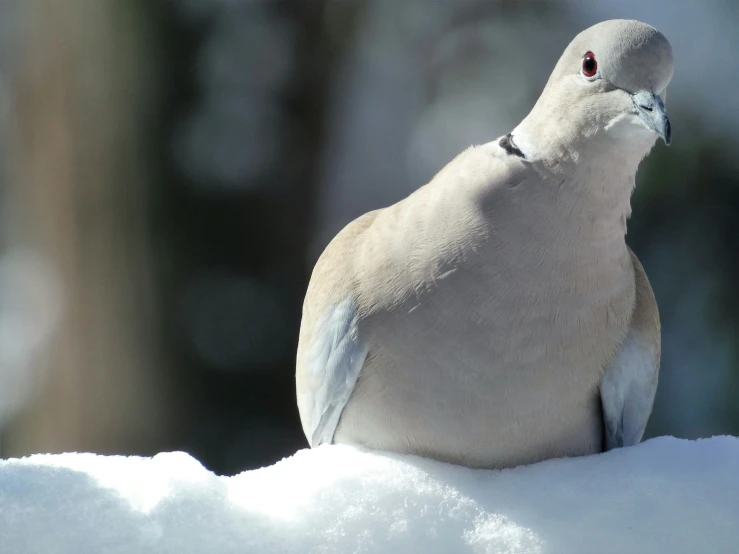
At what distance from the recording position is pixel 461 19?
11.9 feet

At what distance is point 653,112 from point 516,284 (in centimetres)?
27

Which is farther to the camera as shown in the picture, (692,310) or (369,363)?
(692,310)

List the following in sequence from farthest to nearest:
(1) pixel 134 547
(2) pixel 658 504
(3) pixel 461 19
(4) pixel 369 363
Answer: (3) pixel 461 19 < (4) pixel 369 363 < (2) pixel 658 504 < (1) pixel 134 547

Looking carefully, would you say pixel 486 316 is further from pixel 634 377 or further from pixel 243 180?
pixel 243 180

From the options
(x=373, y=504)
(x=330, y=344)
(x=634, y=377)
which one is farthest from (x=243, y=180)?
(x=373, y=504)

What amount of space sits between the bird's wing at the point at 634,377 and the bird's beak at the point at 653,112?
34 cm

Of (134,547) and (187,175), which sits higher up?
(187,175)

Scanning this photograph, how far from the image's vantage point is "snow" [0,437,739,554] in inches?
37.1

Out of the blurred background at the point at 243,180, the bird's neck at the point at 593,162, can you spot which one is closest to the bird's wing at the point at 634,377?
the bird's neck at the point at 593,162

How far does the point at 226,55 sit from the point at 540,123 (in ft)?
7.50

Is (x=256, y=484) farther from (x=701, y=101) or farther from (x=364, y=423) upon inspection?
(x=701, y=101)

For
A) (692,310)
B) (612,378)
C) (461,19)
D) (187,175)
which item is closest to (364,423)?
(612,378)

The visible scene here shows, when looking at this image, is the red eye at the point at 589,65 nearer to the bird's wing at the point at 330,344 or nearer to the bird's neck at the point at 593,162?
the bird's neck at the point at 593,162

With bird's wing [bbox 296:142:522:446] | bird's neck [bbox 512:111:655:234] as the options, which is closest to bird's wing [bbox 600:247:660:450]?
bird's neck [bbox 512:111:655:234]
